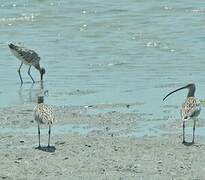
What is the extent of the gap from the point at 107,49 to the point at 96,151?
1078cm

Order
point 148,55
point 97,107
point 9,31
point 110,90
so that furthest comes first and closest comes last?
1. point 9,31
2. point 148,55
3. point 110,90
4. point 97,107

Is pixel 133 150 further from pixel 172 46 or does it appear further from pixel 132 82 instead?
pixel 172 46

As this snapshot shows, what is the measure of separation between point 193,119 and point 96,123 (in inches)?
57.0

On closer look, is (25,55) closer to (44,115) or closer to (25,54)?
(25,54)

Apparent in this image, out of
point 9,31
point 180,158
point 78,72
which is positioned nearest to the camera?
point 180,158

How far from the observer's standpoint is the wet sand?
10258 mm

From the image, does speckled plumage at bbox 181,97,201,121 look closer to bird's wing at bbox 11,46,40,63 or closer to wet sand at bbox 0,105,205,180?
→ wet sand at bbox 0,105,205,180

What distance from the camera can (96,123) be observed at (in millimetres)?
13234

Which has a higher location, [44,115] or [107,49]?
[44,115]

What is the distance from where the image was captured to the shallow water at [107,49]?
16203mm

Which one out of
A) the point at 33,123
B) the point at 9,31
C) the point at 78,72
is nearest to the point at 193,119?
the point at 33,123

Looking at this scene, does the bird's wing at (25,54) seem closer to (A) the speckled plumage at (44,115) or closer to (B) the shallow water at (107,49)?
(B) the shallow water at (107,49)

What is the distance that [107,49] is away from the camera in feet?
72.2

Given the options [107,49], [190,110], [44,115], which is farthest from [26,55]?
[190,110]
